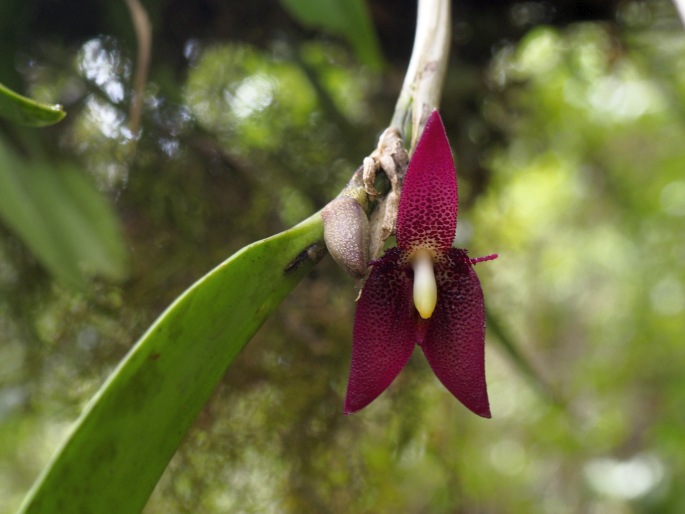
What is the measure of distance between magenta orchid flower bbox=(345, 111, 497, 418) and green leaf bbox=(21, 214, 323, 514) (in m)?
0.04

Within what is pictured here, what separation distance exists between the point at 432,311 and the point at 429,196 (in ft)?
0.18

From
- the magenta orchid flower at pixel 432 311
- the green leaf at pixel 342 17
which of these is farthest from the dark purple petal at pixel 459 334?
the green leaf at pixel 342 17

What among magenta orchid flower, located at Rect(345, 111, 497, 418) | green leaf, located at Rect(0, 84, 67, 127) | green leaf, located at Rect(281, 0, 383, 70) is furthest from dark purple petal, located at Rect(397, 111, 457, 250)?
green leaf, located at Rect(281, 0, 383, 70)

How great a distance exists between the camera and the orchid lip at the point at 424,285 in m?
0.30

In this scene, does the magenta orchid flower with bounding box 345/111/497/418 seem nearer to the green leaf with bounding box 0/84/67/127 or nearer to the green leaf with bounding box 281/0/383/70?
the green leaf with bounding box 0/84/67/127

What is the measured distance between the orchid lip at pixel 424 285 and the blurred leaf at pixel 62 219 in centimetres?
42

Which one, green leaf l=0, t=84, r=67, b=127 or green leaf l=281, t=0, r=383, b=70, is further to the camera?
green leaf l=281, t=0, r=383, b=70

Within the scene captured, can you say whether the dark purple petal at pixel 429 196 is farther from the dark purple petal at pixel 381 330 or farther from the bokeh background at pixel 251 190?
the bokeh background at pixel 251 190

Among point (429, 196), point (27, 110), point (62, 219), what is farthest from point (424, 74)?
point (62, 219)

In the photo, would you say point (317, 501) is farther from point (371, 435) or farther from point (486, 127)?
point (486, 127)

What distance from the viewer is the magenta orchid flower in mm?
309

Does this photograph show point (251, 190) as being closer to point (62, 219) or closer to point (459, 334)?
point (62, 219)

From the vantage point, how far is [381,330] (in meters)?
0.32

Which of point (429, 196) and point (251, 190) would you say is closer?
point (429, 196)
